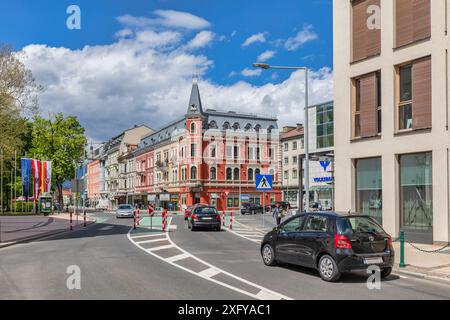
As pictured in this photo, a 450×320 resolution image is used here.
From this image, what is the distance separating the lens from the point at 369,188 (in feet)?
67.4

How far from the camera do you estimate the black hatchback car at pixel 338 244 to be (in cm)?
1054

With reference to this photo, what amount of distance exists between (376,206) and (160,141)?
62.9 metres

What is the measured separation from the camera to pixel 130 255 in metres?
15.5

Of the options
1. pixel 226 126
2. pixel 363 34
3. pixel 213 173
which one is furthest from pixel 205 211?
pixel 226 126

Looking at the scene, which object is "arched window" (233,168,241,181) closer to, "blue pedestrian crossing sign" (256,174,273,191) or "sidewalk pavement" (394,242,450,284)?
"blue pedestrian crossing sign" (256,174,273,191)

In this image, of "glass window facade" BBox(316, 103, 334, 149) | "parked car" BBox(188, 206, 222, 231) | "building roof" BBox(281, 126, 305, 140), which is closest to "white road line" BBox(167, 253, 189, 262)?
"parked car" BBox(188, 206, 222, 231)

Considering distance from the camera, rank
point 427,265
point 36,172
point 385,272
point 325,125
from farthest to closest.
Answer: point 325,125
point 36,172
point 427,265
point 385,272

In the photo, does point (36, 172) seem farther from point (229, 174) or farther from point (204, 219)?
point (229, 174)

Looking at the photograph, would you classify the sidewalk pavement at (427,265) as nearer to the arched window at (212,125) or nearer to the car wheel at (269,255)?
the car wheel at (269,255)

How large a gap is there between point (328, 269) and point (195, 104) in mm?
61909

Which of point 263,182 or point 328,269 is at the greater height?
point 263,182

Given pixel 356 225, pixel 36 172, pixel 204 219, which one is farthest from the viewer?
pixel 36 172

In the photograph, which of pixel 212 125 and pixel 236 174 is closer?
pixel 212 125

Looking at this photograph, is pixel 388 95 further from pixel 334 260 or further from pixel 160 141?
pixel 160 141
